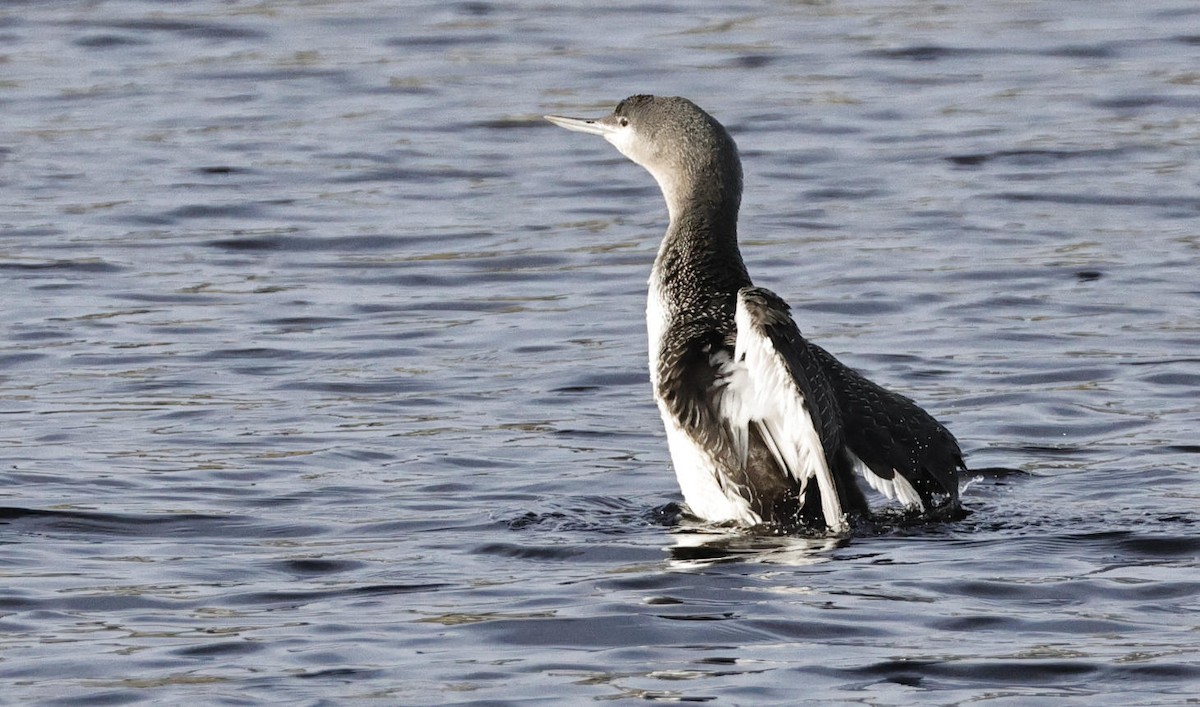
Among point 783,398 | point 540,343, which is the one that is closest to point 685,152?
point 783,398

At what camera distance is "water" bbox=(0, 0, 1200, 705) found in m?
5.66

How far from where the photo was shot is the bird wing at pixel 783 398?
6367 millimetres

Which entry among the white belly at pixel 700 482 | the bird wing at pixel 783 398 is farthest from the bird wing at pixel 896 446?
the white belly at pixel 700 482

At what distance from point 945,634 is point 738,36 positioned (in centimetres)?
1069

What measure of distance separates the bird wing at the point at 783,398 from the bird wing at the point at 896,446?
0.13m

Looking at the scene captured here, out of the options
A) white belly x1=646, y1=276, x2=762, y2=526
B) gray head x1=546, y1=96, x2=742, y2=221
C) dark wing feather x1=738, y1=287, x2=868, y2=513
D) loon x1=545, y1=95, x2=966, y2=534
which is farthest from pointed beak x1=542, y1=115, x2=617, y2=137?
dark wing feather x1=738, y1=287, x2=868, y2=513

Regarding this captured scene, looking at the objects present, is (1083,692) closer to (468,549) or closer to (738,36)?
(468,549)

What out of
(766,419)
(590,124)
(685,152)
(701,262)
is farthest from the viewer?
(590,124)

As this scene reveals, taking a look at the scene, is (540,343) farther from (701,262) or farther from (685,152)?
(701,262)

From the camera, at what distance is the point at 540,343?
9.41m

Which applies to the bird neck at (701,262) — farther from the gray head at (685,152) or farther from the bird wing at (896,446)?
the bird wing at (896,446)

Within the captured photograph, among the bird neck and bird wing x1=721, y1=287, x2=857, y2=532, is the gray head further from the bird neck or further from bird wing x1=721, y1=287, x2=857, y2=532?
bird wing x1=721, y1=287, x2=857, y2=532

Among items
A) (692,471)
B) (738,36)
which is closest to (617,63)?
(738,36)

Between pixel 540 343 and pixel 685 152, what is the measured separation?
1937mm
